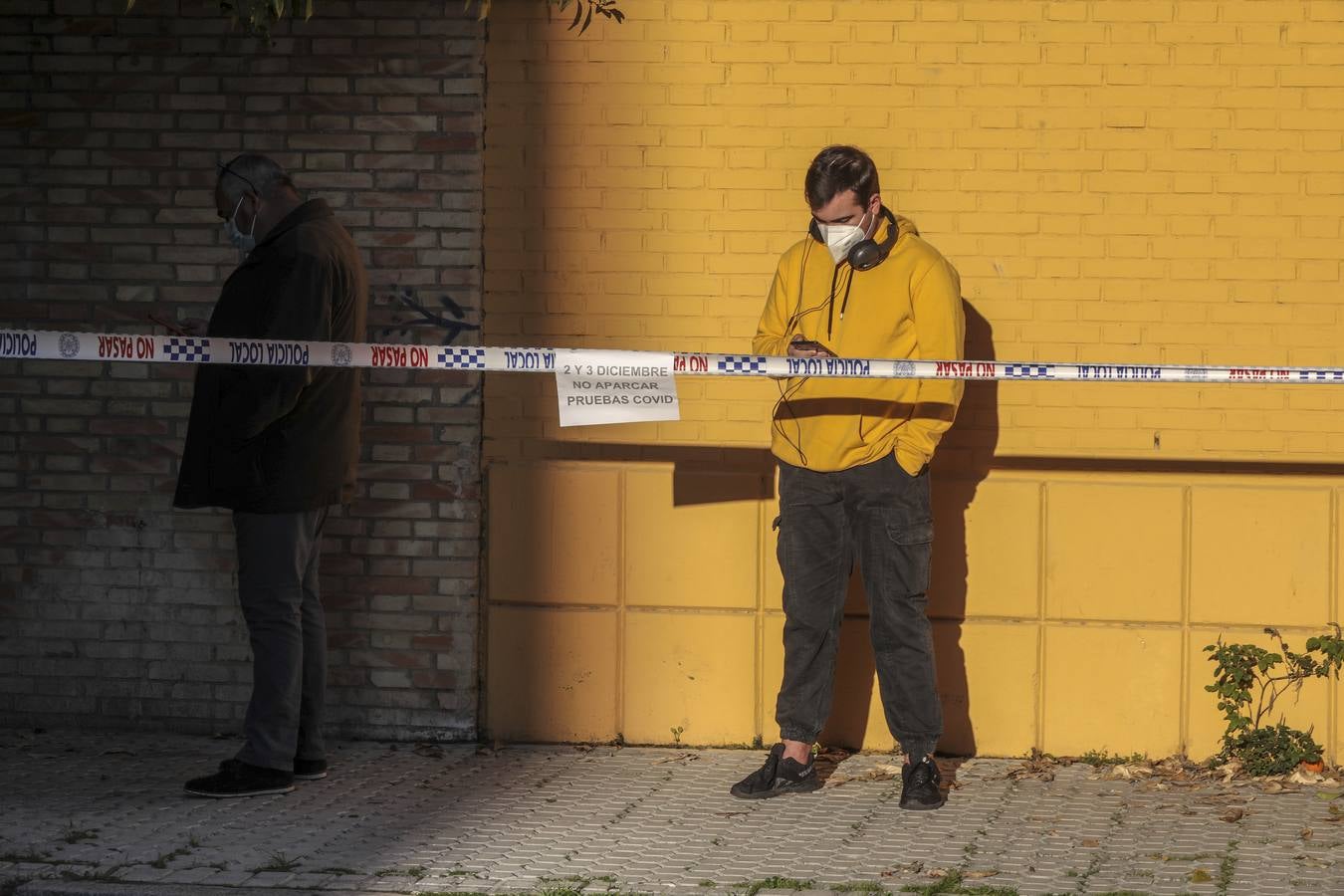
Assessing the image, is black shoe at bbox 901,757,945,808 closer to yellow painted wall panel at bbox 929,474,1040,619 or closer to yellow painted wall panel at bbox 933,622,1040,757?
yellow painted wall panel at bbox 933,622,1040,757

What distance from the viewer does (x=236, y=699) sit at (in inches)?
291

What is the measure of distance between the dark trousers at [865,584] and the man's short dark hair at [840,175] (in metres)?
0.86

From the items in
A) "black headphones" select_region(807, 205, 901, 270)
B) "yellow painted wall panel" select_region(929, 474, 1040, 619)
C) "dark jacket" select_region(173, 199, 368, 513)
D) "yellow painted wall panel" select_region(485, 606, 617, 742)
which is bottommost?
"yellow painted wall panel" select_region(485, 606, 617, 742)

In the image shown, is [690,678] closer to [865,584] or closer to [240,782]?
[865,584]

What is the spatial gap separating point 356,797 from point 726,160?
2.67 meters

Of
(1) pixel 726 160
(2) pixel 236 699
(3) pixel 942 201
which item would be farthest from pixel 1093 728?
(2) pixel 236 699

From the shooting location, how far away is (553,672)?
7.23m

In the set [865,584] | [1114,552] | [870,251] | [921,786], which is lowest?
[921,786]

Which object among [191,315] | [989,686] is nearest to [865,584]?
[989,686]

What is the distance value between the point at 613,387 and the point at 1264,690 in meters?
2.58

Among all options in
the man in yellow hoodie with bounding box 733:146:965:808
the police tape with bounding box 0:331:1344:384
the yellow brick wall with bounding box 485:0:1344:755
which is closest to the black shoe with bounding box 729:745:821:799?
the man in yellow hoodie with bounding box 733:146:965:808

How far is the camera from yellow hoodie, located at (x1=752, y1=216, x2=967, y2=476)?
20.0ft

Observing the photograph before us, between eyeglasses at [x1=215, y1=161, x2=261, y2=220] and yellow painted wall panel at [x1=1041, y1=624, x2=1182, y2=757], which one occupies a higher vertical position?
eyeglasses at [x1=215, y1=161, x2=261, y2=220]

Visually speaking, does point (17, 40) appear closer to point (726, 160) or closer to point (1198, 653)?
point (726, 160)
